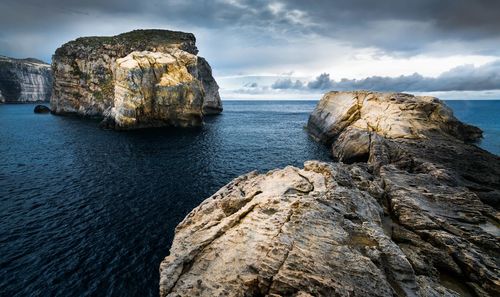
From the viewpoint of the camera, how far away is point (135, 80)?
83562 millimetres

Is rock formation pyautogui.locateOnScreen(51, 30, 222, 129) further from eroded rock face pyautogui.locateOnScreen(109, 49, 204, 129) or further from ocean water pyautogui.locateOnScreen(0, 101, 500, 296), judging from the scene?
ocean water pyautogui.locateOnScreen(0, 101, 500, 296)

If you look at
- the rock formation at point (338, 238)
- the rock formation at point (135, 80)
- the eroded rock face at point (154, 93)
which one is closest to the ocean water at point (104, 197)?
the rock formation at point (338, 238)

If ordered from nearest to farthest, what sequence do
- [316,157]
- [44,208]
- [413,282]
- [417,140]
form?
[413,282] < [44,208] < [417,140] < [316,157]

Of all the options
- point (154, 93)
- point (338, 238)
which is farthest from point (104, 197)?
point (154, 93)

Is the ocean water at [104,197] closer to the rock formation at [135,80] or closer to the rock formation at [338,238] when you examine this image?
the rock formation at [338,238]

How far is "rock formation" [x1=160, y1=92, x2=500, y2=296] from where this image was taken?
48.4ft

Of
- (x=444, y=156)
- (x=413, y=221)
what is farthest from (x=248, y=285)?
(x=444, y=156)

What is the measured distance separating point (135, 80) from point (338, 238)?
270 feet

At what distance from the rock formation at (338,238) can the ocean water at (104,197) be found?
21.5 feet

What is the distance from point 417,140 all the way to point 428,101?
20359 millimetres

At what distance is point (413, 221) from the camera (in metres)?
21.5

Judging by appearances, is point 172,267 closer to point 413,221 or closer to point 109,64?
point 413,221

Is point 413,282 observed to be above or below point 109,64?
below

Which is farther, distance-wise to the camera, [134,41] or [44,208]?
[134,41]
